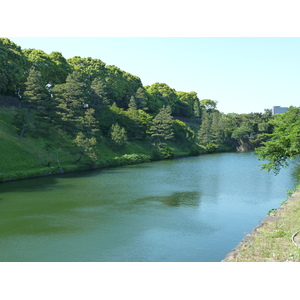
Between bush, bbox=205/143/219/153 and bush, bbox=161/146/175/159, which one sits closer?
bush, bbox=161/146/175/159

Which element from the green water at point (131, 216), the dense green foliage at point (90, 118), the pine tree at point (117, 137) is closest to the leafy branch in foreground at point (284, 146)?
the green water at point (131, 216)

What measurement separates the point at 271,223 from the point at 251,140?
73.6m

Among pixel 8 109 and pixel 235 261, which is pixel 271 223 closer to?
pixel 235 261

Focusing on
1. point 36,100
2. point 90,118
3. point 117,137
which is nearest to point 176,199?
point 36,100

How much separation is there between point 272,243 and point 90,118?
1498 inches

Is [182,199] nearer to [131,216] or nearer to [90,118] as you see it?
[131,216]

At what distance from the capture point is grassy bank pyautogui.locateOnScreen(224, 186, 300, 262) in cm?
888

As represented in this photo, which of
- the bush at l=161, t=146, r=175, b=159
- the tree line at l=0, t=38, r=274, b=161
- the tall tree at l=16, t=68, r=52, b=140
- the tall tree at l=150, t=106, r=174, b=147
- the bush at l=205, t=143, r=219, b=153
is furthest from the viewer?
the bush at l=205, t=143, r=219, b=153

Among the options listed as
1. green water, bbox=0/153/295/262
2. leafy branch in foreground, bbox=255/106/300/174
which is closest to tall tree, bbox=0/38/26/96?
green water, bbox=0/153/295/262

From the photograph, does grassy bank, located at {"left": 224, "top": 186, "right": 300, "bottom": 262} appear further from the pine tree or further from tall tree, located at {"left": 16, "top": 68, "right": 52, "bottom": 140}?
the pine tree

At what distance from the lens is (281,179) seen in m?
31.3

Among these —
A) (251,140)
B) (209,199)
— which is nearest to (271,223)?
(209,199)

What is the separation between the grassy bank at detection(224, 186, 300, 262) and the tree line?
29.4 metres

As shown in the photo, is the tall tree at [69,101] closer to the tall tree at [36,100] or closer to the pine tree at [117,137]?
the tall tree at [36,100]
